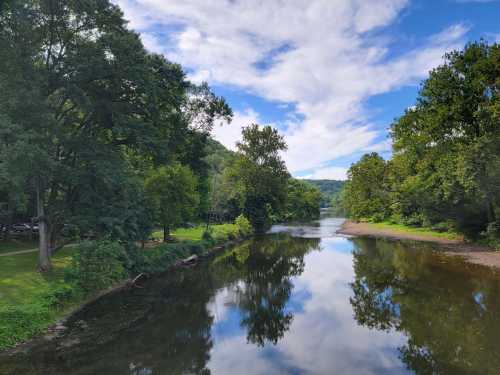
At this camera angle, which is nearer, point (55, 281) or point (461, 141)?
point (55, 281)

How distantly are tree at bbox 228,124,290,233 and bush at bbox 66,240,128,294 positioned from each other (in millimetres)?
43755

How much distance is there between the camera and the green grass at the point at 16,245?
28169mm

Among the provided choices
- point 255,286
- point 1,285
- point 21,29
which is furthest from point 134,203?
point 21,29

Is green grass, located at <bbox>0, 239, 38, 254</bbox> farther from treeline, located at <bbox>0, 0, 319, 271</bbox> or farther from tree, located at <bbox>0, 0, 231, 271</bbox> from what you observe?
tree, located at <bbox>0, 0, 231, 271</bbox>

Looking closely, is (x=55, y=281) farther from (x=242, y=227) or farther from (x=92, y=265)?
(x=242, y=227)

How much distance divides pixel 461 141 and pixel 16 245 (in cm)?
4831


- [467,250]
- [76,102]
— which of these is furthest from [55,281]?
[467,250]

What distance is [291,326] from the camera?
15406mm

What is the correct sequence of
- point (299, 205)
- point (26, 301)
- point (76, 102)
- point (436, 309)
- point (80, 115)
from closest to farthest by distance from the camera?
point (26, 301)
point (436, 309)
point (76, 102)
point (80, 115)
point (299, 205)

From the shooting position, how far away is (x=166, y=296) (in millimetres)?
20484

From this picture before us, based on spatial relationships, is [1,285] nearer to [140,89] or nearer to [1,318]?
[1,318]

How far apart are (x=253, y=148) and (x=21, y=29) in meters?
48.9

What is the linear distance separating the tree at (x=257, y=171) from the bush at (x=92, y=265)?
43.8 m

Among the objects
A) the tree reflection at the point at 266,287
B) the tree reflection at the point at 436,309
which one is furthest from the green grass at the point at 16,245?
the tree reflection at the point at 436,309
